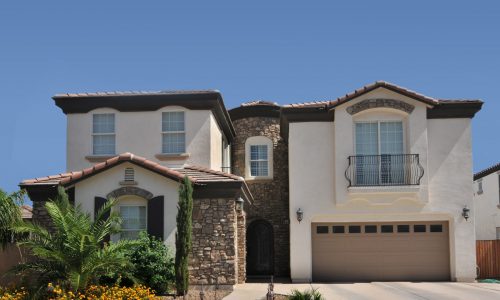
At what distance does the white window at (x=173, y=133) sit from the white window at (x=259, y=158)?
5.73 m

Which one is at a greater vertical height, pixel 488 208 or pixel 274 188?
pixel 274 188

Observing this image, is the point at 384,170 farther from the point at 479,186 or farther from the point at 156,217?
the point at 479,186

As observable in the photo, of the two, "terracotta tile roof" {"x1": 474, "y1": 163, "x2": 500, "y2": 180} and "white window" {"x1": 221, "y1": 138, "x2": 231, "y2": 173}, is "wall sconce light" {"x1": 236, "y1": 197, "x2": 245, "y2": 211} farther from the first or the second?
"terracotta tile roof" {"x1": 474, "y1": 163, "x2": 500, "y2": 180}

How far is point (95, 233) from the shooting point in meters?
17.6

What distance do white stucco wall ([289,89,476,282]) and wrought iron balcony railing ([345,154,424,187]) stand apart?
285 millimetres

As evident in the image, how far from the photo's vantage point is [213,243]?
2070 cm

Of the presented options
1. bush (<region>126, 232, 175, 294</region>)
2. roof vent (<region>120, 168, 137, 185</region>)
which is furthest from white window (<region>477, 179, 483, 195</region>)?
bush (<region>126, 232, 175, 294</region>)

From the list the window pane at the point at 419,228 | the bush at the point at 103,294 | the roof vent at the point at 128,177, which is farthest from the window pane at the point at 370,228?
the bush at the point at 103,294

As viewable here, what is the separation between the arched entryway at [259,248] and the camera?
95.2ft

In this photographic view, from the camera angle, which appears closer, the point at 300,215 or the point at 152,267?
the point at 152,267

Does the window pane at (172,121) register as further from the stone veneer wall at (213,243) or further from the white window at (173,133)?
the stone veneer wall at (213,243)

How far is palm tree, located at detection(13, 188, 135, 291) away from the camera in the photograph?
1661 cm

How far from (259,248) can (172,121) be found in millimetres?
7884

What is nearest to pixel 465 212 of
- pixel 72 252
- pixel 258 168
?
pixel 258 168
